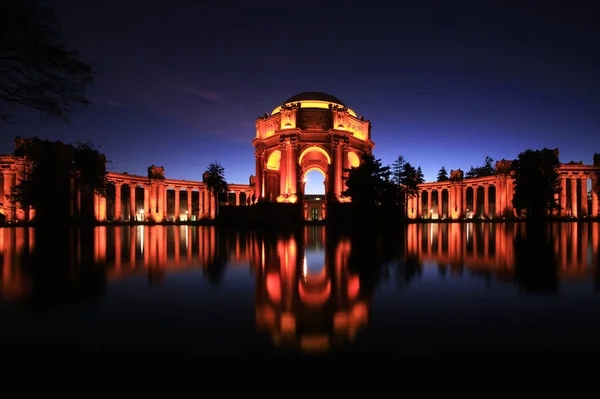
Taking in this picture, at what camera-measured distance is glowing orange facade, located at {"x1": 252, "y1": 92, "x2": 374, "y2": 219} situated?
46.8m

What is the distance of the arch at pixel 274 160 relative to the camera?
52638 millimetres

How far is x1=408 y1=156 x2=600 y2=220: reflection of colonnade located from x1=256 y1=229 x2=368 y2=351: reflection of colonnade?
57058 millimetres

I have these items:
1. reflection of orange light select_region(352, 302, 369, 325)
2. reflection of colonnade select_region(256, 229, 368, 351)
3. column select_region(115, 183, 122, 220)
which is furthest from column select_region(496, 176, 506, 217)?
column select_region(115, 183, 122, 220)

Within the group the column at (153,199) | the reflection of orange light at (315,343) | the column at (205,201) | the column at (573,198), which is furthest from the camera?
the column at (205,201)

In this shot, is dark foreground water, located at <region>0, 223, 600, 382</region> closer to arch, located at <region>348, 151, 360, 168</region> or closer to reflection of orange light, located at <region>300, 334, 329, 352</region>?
reflection of orange light, located at <region>300, 334, 329, 352</region>

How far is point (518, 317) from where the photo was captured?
425 cm

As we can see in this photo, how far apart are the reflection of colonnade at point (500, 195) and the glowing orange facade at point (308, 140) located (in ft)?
92.4

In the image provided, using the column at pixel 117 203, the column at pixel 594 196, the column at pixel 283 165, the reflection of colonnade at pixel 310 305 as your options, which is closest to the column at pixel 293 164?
the column at pixel 283 165

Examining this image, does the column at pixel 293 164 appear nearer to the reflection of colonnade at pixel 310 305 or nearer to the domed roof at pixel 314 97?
the domed roof at pixel 314 97

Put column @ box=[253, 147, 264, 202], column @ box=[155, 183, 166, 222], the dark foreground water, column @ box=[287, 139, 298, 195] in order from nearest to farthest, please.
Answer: the dark foreground water < column @ box=[287, 139, 298, 195] < column @ box=[253, 147, 264, 202] < column @ box=[155, 183, 166, 222]

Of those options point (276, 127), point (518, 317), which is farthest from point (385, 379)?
point (276, 127)

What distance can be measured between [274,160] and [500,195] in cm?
4322

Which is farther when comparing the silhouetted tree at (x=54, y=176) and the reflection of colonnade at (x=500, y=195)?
the reflection of colonnade at (x=500, y=195)

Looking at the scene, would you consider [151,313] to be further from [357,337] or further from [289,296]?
[357,337]
